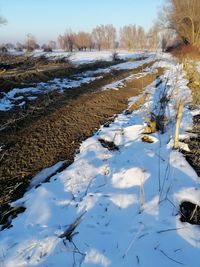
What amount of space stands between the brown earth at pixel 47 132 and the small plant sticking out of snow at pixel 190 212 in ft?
7.25

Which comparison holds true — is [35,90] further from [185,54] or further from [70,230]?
[185,54]

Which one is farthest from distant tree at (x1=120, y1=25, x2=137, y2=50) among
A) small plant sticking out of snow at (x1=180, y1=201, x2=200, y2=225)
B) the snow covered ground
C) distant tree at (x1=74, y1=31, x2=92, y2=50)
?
distant tree at (x1=74, y1=31, x2=92, y2=50)

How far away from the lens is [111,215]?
11.0ft

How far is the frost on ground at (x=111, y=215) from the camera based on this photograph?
2.75m

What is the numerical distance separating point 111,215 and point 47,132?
3.36m

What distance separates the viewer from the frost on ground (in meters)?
2.75

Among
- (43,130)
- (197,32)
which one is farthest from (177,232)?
(197,32)

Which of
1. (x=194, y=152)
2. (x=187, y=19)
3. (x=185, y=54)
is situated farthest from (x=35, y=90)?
(x=187, y=19)

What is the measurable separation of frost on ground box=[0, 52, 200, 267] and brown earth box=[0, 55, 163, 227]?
0.44 metres

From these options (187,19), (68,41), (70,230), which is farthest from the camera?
(68,41)

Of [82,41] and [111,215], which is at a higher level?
[82,41]

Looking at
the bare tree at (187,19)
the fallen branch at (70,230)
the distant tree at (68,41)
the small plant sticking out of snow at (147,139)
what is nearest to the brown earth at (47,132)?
the fallen branch at (70,230)

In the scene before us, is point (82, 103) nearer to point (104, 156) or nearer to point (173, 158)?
point (104, 156)

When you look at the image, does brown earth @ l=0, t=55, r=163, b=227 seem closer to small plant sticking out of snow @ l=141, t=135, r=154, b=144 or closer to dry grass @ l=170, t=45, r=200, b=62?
small plant sticking out of snow @ l=141, t=135, r=154, b=144
